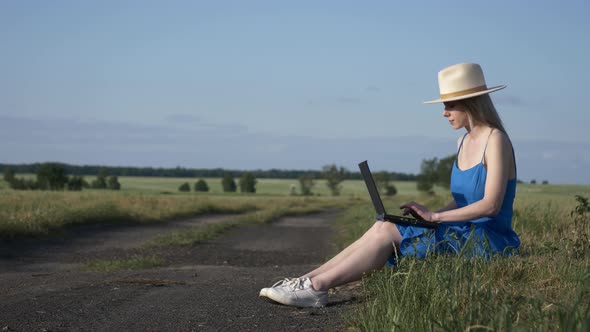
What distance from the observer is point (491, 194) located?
5.32 m

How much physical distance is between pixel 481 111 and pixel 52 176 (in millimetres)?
66067

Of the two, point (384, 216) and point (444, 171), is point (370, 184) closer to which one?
point (384, 216)

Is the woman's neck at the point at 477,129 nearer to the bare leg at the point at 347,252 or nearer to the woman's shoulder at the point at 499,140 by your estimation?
the woman's shoulder at the point at 499,140

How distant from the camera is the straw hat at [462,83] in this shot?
5500mm

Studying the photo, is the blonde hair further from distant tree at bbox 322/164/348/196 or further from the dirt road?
distant tree at bbox 322/164/348/196

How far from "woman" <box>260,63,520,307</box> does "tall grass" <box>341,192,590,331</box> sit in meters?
0.16

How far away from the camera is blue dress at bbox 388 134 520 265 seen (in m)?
5.40

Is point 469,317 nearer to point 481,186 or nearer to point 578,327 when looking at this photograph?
point 578,327

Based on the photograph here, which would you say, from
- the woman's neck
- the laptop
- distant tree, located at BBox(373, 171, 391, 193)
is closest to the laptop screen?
the laptop

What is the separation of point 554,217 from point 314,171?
394ft

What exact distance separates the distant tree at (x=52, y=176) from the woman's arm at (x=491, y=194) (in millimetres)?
63195

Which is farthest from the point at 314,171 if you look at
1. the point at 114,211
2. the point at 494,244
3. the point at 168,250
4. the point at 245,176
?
the point at 494,244

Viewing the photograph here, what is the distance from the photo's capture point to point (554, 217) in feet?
36.9

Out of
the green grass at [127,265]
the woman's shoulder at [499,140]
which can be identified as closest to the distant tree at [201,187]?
the green grass at [127,265]
